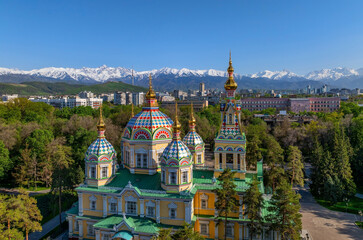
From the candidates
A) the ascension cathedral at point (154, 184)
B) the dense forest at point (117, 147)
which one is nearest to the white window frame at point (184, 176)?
the ascension cathedral at point (154, 184)

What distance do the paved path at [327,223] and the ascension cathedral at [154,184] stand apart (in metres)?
6.63

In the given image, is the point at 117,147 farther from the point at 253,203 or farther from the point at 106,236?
the point at 253,203

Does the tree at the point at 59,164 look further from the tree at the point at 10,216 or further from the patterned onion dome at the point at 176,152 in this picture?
the patterned onion dome at the point at 176,152

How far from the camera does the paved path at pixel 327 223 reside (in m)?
24.5

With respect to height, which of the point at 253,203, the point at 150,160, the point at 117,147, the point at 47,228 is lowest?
the point at 47,228

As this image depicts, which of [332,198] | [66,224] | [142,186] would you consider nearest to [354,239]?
[332,198]

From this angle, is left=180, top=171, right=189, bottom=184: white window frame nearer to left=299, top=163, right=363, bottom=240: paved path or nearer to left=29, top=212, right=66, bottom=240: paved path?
left=299, top=163, right=363, bottom=240: paved path

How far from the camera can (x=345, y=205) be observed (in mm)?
31297

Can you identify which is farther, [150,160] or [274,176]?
[274,176]

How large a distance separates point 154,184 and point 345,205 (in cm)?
2451

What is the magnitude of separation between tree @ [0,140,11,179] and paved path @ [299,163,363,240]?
39025mm

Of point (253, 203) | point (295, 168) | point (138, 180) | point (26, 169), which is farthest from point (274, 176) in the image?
point (26, 169)

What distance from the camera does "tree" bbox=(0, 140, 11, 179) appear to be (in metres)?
35.7

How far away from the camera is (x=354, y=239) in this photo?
2373 cm
